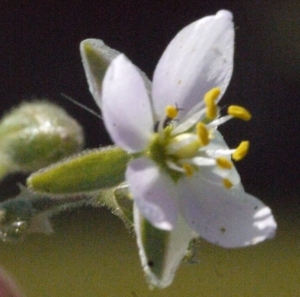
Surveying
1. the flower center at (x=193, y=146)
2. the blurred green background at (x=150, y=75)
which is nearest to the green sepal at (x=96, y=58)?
the flower center at (x=193, y=146)

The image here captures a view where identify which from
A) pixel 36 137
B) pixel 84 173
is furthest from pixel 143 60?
pixel 84 173

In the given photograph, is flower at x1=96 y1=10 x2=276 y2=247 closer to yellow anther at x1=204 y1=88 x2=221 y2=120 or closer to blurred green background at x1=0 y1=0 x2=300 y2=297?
yellow anther at x1=204 y1=88 x2=221 y2=120

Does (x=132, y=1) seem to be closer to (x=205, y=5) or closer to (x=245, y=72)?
(x=205, y=5)

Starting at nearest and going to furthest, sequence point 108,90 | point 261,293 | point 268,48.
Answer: point 108,90
point 261,293
point 268,48

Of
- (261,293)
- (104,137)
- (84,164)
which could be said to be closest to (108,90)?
(84,164)

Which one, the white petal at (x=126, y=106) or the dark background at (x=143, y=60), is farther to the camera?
the dark background at (x=143, y=60)

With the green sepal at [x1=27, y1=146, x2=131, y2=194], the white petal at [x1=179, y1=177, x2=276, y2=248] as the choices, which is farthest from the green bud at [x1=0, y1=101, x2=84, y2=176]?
the white petal at [x1=179, y1=177, x2=276, y2=248]

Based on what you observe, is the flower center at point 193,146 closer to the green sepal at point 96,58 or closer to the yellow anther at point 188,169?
the yellow anther at point 188,169
